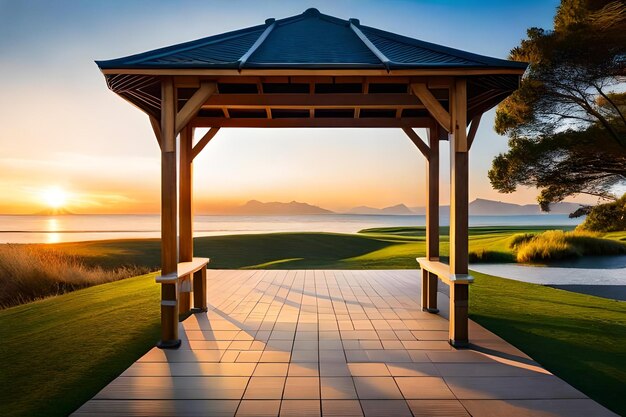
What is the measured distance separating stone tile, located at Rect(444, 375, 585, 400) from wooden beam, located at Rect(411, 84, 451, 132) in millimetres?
2569

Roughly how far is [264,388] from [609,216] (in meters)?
10.6

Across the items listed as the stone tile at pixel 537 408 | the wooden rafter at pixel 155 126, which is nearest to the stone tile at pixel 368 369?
the stone tile at pixel 537 408

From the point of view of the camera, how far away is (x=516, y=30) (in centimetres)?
973

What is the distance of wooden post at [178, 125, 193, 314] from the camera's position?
18.3ft

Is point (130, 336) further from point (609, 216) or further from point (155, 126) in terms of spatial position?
point (609, 216)

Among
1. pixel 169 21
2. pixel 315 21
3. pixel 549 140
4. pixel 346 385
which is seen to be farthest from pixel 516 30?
pixel 346 385

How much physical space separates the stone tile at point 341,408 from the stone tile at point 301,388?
0.15 meters

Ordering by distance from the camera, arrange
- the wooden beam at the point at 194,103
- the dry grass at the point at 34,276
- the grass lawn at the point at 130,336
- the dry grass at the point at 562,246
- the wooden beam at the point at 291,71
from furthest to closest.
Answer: the dry grass at the point at 562,246
the dry grass at the point at 34,276
the wooden beam at the point at 194,103
the wooden beam at the point at 291,71
the grass lawn at the point at 130,336

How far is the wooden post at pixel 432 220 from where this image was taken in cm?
562

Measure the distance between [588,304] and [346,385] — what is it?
5.67 meters

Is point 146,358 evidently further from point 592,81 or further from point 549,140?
point 592,81

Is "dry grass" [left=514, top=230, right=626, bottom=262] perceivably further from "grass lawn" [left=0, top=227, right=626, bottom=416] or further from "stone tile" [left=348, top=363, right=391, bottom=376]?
"stone tile" [left=348, top=363, right=391, bottom=376]

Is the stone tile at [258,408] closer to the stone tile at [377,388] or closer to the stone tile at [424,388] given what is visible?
the stone tile at [377,388]

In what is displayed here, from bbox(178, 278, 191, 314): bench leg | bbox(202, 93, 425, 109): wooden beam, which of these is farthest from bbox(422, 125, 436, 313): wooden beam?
bbox(178, 278, 191, 314): bench leg
